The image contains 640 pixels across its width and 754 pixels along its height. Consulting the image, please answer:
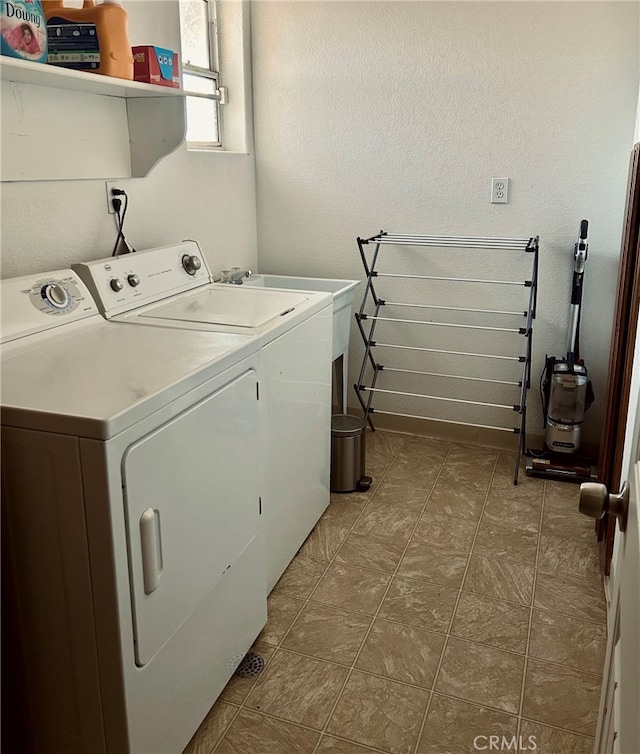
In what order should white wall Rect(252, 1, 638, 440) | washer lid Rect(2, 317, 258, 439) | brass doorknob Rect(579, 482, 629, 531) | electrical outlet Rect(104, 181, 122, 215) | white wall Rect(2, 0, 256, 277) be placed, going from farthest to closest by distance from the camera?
white wall Rect(252, 1, 638, 440) → electrical outlet Rect(104, 181, 122, 215) → white wall Rect(2, 0, 256, 277) → washer lid Rect(2, 317, 258, 439) → brass doorknob Rect(579, 482, 629, 531)

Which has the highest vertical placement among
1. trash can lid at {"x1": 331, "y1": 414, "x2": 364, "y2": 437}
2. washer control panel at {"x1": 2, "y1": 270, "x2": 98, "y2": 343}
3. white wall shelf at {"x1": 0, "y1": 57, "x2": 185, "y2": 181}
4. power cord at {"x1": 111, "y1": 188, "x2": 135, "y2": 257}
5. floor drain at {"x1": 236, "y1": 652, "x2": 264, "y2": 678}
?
white wall shelf at {"x1": 0, "y1": 57, "x2": 185, "y2": 181}

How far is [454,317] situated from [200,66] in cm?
166

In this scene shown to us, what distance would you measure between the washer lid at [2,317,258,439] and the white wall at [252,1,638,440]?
5.60 feet

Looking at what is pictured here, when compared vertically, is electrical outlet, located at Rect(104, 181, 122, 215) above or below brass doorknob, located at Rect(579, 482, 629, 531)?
above

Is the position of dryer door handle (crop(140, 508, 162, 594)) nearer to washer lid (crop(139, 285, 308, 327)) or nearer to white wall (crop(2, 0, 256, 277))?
washer lid (crop(139, 285, 308, 327))

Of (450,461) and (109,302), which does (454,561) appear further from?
(109,302)

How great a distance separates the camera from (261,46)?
3.28 metres

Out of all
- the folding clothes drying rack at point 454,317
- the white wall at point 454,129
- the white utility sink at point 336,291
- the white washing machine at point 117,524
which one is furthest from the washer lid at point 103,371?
the white wall at point 454,129

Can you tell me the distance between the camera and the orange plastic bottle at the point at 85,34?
5.88 ft

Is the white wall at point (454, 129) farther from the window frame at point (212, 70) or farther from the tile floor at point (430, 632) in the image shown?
the tile floor at point (430, 632)

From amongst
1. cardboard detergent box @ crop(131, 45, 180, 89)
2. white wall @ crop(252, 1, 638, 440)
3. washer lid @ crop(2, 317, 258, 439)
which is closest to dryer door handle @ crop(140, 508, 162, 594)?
washer lid @ crop(2, 317, 258, 439)

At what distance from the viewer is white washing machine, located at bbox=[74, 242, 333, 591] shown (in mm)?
2002

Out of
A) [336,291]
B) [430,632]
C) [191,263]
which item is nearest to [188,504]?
[430,632]

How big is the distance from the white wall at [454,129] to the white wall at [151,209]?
24cm
